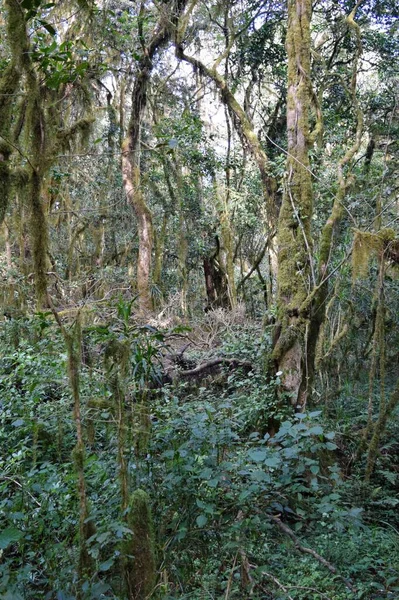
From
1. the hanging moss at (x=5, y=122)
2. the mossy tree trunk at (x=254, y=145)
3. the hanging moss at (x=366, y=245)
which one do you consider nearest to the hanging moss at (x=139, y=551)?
the hanging moss at (x=5, y=122)

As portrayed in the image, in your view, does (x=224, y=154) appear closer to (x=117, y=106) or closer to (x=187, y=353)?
(x=117, y=106)

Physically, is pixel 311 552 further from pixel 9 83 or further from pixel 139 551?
pixel 9 83

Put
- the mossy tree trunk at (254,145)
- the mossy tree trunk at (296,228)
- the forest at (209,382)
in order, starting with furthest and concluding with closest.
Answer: the mossy tree trunk at (254,145), the mossy tree trunk at (296,228), the forest at (209,382)

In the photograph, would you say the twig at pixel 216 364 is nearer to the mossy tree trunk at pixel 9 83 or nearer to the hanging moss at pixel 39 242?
the hanging moss at pixel 39 242

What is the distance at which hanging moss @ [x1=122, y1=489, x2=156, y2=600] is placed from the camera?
238cm

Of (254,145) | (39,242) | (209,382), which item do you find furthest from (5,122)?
(254,145)

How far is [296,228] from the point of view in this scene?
536 cm

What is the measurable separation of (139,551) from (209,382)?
4.98 metres

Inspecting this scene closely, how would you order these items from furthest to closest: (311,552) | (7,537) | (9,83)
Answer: (9,83) < (311,552) < (7,537)

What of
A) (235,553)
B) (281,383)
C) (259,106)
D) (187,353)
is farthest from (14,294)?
(259,106)

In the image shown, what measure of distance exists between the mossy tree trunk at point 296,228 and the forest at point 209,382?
0.07 ft

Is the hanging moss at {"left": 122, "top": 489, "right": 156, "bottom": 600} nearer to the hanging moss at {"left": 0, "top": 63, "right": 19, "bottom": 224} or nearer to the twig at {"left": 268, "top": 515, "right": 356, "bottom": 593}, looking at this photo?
the twig at {"left": 268, "top": 515, "right": 356, "bottom": 593}

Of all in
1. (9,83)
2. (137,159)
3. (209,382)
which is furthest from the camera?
(137,159)

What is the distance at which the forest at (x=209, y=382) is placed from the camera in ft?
8.91
